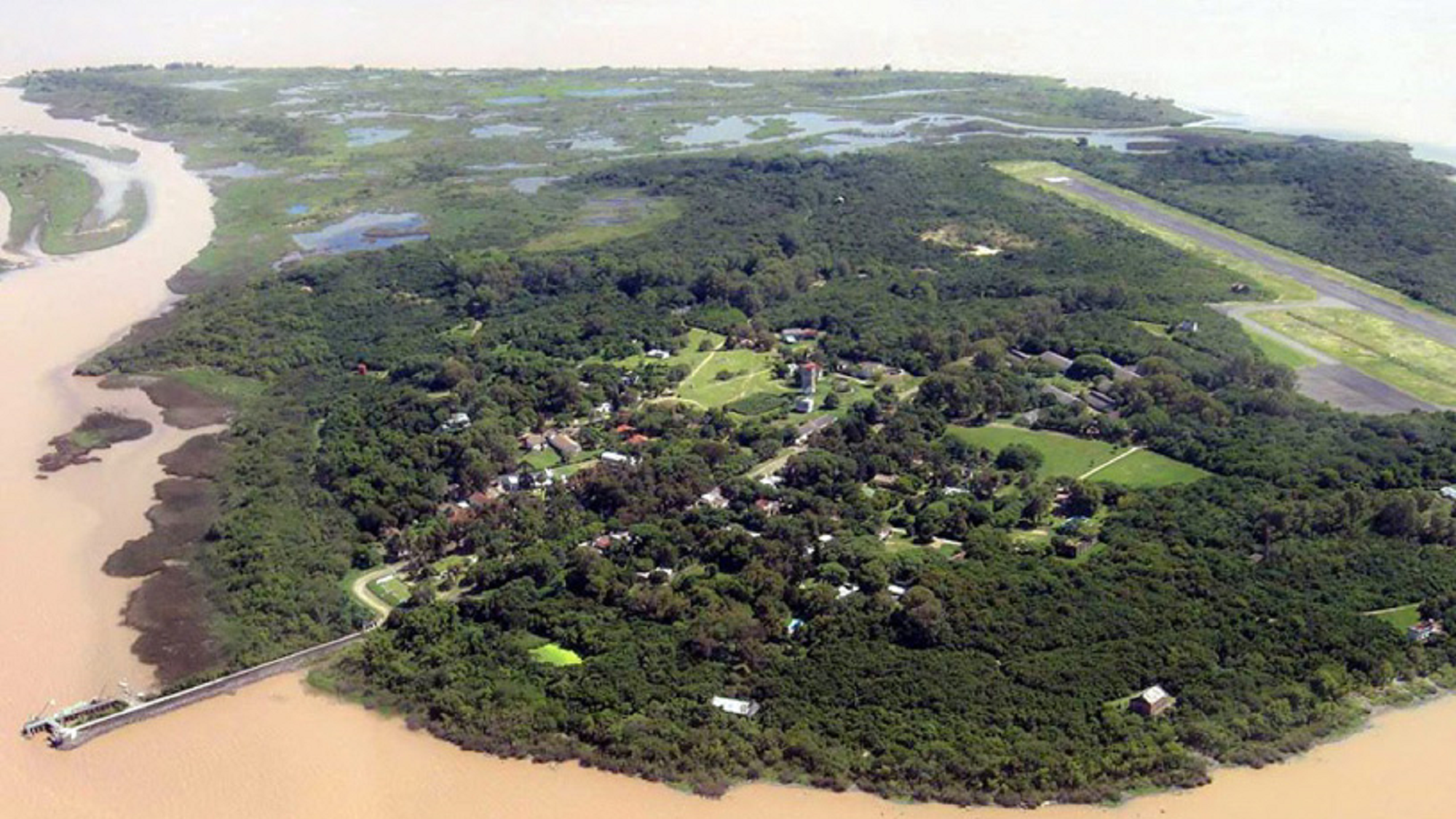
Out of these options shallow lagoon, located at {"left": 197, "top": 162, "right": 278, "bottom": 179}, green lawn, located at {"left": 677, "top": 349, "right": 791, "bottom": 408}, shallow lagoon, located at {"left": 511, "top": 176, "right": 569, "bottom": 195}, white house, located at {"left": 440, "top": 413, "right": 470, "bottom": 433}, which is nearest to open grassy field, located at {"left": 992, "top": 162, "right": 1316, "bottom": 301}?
green lawn, located at {"left": 677, "top": 349, "right": 791, "bottom": 408}

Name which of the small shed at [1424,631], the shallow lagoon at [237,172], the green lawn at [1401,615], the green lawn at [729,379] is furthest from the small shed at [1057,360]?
the shallow lagoon at [237,172]

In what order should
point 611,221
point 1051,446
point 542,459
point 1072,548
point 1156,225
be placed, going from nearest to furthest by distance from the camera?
point 1072,548 < point 542,459 < point 1051,446 < point 1156,225 < point 611,221

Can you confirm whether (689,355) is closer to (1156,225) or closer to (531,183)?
(1156,225)

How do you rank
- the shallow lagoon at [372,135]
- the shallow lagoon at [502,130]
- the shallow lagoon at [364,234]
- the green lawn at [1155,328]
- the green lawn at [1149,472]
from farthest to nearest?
the shallow lagoon at [502,130], the shallow lagoon at [372,135], the shallow lagoon at [364,234], the green lawn at [1155,328], the green lawn at [1149,472]

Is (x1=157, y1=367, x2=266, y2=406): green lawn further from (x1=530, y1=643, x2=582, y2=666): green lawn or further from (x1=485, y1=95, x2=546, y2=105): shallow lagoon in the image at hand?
(x1=485, y1=95, x2=546, y2=105): shallow lagoon

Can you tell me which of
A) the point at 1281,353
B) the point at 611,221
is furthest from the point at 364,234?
the point at 1281,353

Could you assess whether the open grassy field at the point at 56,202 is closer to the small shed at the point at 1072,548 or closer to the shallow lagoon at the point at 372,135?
the shallow lagoon at the point at 372,135
